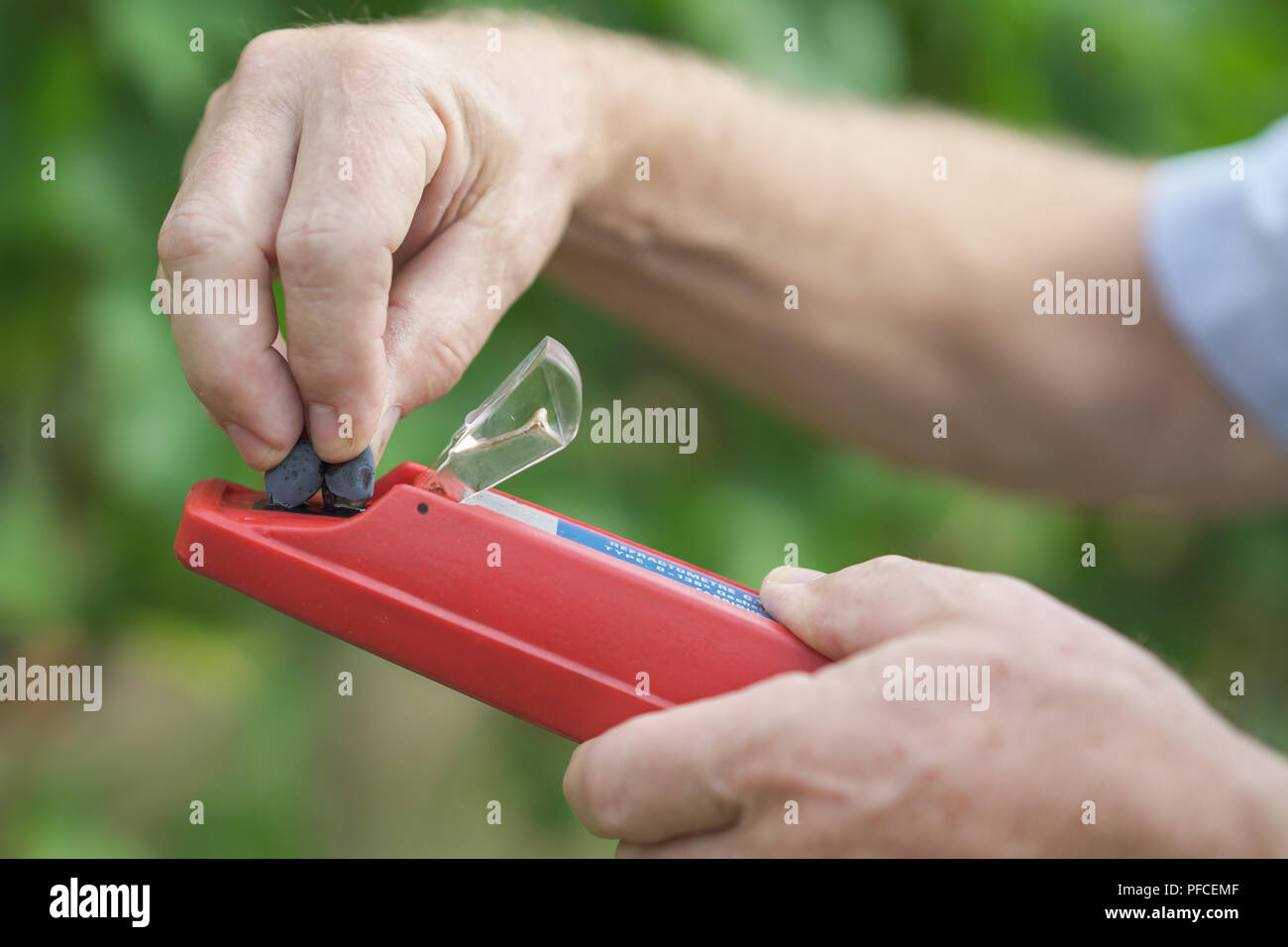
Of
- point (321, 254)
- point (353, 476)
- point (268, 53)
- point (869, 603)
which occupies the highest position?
point (268, 53)

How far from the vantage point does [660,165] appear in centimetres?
124

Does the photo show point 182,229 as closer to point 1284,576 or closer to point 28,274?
point 28,274

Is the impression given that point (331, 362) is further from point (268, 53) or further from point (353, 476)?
point (268, 53)

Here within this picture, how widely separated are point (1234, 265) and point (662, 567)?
96 cm

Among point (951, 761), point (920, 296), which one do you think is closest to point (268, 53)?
point (951, 761)

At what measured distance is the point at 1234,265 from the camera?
1.34m

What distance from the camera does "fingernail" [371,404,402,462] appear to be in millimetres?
793

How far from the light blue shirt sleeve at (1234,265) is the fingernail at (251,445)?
1141 millimetres

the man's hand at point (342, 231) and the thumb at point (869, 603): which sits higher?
the man's hand at point (342, 231)

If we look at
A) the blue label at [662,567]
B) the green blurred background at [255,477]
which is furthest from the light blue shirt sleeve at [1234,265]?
the blue label at [662,567]

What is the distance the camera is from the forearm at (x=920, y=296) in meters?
1.31

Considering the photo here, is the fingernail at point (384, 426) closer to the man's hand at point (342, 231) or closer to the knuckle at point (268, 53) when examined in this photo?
the man's hand at point (342, 231)

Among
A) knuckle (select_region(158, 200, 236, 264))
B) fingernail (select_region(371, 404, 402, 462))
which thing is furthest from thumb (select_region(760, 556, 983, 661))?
knuckle (select_region(158, 200, 236, 264))

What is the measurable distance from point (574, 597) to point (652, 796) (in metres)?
0.15
